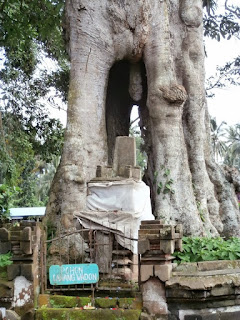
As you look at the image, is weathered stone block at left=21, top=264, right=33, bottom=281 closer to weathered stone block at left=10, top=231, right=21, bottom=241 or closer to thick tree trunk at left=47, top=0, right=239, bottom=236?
weathered stone block at left=10, top=231, right=21, bottom=241

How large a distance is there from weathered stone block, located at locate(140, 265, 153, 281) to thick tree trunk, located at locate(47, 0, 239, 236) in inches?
120

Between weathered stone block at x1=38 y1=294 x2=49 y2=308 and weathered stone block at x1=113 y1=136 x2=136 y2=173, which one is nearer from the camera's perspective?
weathered stone block at x1=38 y1=294 x2=49 y2=308

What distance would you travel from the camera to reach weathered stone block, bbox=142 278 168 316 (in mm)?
5688

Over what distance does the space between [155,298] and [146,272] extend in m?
0.30

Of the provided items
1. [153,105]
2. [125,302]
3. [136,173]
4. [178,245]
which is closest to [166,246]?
[178,245]

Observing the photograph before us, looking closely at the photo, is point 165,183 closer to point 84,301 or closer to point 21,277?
point 84,301

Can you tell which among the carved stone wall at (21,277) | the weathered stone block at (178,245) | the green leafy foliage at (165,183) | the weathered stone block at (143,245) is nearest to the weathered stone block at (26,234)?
the carved stone wall at (21,277)

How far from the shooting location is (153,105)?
958 centimetres

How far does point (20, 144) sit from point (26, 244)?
871 cm

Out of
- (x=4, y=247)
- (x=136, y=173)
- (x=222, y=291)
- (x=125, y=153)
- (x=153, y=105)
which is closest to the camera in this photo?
(x=222, y=291)

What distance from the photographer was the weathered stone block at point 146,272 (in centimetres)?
570

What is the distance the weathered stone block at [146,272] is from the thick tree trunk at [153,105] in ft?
10.0

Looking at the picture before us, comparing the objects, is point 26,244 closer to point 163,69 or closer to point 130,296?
point 130,296

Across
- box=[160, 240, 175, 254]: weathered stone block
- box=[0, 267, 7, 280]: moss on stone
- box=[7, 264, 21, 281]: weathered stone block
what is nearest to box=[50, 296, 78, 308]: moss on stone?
box=[7, 264, 21, 281]: weathered stone block
